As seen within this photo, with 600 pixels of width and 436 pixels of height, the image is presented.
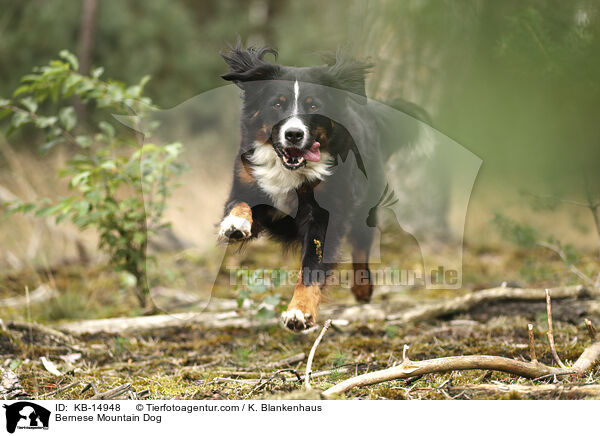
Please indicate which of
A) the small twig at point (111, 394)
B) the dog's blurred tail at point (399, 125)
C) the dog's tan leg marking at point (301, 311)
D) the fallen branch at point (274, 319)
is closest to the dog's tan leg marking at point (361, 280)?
the fallen branch at point (274, 319)

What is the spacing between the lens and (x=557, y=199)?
3.82 meters

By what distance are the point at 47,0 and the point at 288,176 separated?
869 centimetres

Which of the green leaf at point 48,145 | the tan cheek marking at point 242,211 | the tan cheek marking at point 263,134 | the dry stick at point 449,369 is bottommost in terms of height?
the dry stick at point 449,369

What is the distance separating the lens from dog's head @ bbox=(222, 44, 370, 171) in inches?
112

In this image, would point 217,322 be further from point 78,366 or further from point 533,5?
point 533,5

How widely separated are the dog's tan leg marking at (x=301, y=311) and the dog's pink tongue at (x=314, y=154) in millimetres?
755

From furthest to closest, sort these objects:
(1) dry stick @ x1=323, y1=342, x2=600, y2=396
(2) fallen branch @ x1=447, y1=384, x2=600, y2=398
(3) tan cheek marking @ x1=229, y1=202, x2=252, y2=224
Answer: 1. (3) tan cheek marking @ x1=229, y1=202, x2=252, y2=224
2. (1) dry stick @ x1=323, y1=342, x2=600, y2=396
3. (2) fallen branch @ x1=447, y1=384, x2=600, y2=398

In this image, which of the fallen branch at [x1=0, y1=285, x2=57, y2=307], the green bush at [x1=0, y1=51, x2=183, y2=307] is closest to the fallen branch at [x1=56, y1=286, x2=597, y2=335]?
the green bush at [x1=0, y1=51, x2=183, y2=307]

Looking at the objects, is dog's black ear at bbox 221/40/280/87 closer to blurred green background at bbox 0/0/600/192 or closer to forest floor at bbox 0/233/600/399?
blurred green background at bbox 0/0/600/192

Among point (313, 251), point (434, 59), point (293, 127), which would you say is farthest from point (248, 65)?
point (434, 59)

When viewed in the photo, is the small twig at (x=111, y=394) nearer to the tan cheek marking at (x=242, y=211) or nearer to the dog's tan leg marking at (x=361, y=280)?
the tan cheek marking at (x=242, y=211)

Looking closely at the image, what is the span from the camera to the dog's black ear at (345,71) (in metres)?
2.98

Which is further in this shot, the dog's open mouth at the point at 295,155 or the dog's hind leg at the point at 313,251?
the dog's hind leg at the point at 313,251
